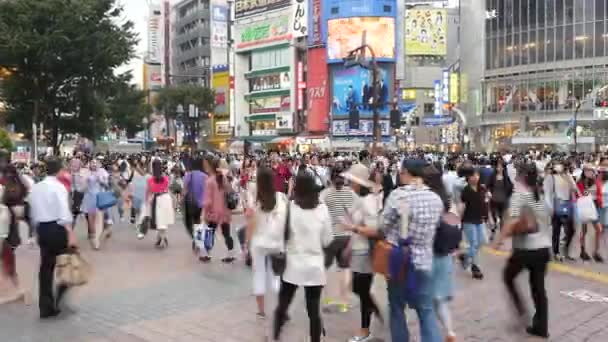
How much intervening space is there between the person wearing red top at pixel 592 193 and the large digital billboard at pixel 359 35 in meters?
57.6

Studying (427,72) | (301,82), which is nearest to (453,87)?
(301,82)

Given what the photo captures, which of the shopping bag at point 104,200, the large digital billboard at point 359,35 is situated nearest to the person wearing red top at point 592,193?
the shopping bag at point 104,200

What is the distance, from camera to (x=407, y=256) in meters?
5.08

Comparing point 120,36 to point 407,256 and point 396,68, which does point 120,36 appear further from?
point 396,68

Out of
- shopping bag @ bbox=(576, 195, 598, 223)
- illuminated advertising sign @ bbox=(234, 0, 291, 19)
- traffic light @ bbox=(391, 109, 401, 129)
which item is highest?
illuminated advertising sign @ bbox=(234, 0, 291, 19)

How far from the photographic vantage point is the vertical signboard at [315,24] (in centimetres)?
7200

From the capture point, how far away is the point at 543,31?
58.5m

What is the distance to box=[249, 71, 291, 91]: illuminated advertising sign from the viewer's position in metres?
76.9

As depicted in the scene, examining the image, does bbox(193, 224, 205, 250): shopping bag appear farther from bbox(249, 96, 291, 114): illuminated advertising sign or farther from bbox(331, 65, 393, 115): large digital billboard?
bbox(249, 96, 291, 114): illuminated advertising sign

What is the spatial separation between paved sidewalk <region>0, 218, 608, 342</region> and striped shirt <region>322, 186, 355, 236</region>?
3.28ft

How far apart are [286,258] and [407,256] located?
1.05 m

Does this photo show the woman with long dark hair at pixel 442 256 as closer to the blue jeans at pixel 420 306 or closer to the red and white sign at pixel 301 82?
the blue jeans at pixel 420 306

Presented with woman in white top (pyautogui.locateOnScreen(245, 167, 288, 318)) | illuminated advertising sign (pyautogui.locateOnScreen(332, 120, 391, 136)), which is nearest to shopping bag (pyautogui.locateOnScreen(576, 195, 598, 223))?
woman in white top (pyautogui.locateOnScreen(245, 167, 288, 318))

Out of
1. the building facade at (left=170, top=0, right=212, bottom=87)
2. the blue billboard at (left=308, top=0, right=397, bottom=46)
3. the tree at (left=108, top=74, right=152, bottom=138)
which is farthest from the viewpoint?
the building facade at (left=170, top=0, right=212, bottom=87)
